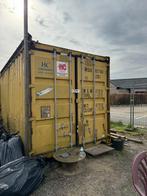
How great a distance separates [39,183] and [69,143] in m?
1.27

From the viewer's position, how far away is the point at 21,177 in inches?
96.6

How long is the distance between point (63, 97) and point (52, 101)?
30 centimetres

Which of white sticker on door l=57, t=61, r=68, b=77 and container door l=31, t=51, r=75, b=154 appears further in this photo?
white sticker on door l=57, t=61, r=68, b=77

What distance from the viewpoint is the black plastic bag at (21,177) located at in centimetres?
227

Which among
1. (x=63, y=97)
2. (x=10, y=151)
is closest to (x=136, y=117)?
(x=63, y=97)

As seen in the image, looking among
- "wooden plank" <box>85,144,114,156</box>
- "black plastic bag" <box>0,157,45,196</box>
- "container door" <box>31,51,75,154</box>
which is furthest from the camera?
"wooden plank" <box>85,144,114,156</box>

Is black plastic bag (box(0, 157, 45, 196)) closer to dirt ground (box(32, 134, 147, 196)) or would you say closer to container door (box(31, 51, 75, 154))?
dirt ground (box(32, 134, 147, 196))

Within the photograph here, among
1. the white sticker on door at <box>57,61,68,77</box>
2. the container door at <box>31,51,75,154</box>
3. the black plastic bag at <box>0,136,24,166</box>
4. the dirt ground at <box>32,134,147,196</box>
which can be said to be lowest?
the dirt ground at <box>32,134,147,196</box>

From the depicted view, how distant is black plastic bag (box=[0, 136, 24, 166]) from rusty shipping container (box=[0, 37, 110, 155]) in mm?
294

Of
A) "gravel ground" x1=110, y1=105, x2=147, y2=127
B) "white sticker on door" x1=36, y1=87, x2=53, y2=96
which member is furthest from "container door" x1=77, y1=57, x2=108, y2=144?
"gravel ground" x1=110, y1=105, x2=147, y2=127

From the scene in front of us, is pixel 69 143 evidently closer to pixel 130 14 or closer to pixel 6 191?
pixel 6 191

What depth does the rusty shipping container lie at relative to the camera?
3309mm

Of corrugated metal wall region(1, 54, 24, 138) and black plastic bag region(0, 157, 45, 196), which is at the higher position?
corrugated metal wall region(1, 54, 24, 138)

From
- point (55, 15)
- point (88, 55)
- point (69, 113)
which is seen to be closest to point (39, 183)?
point (69, 113)
